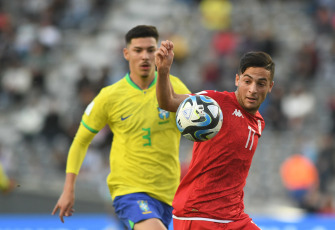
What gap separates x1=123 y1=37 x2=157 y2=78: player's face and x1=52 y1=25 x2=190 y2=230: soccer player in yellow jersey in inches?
0.4

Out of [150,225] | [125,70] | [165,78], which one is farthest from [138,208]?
[125,70]

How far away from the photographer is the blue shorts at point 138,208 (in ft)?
21.5

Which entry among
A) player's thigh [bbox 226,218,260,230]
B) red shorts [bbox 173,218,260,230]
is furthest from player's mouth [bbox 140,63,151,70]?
player's thigh [bbox 226,218,260,230]

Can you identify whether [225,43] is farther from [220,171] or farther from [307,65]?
[220,171]

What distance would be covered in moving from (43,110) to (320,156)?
267 inches

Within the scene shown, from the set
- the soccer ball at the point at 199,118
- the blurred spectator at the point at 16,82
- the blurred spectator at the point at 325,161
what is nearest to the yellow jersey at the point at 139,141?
the soccer ball at the point at 199,118

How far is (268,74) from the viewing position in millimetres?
5723

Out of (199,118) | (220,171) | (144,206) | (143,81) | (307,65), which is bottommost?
(144,206)

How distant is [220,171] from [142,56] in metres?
1.87

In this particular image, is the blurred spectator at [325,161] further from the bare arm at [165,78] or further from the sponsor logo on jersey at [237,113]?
the bare arm at [165,78]

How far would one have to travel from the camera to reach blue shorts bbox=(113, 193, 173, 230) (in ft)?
21.5

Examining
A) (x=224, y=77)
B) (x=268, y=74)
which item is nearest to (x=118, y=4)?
(x=224, y=77)

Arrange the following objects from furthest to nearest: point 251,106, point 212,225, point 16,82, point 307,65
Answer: point 16,82
point 307,65
point 251,106
point 212,225

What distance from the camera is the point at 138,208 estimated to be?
6.59m
